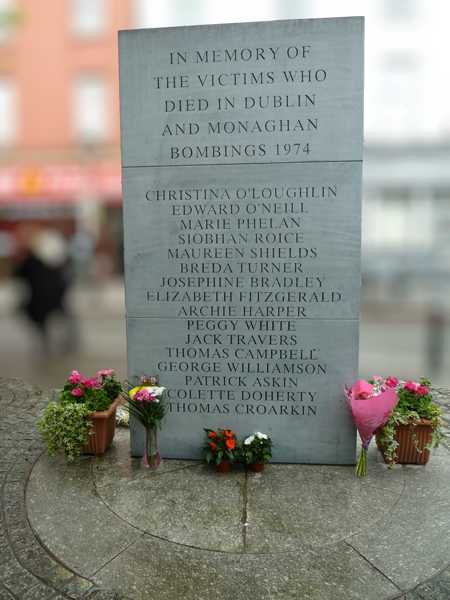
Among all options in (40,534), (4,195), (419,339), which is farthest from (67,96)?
(40,534)

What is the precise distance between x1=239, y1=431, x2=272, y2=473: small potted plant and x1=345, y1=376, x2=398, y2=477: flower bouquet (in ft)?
2.52

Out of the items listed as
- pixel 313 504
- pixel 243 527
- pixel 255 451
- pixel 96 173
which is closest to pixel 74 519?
pixel 243 527

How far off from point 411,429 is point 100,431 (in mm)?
2705

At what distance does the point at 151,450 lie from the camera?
457cm

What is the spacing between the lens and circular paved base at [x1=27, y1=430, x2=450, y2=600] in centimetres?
326

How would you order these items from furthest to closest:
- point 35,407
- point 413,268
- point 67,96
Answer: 1. point 67,96
2. point 413,268
3. point 35,407

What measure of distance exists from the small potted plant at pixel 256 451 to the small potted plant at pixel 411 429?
956 millimetres

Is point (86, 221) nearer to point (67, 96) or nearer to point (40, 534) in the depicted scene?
point (67, 96)

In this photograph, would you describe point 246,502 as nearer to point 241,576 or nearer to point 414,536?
point 241,576

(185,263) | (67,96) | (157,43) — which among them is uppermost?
(67,96)

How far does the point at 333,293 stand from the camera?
4.40 meters

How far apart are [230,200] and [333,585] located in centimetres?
289

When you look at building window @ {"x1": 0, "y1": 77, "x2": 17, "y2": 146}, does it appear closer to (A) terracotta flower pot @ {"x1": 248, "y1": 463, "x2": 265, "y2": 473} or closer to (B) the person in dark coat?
(B) the person in dark coat

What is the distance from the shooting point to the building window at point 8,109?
20.7 m
